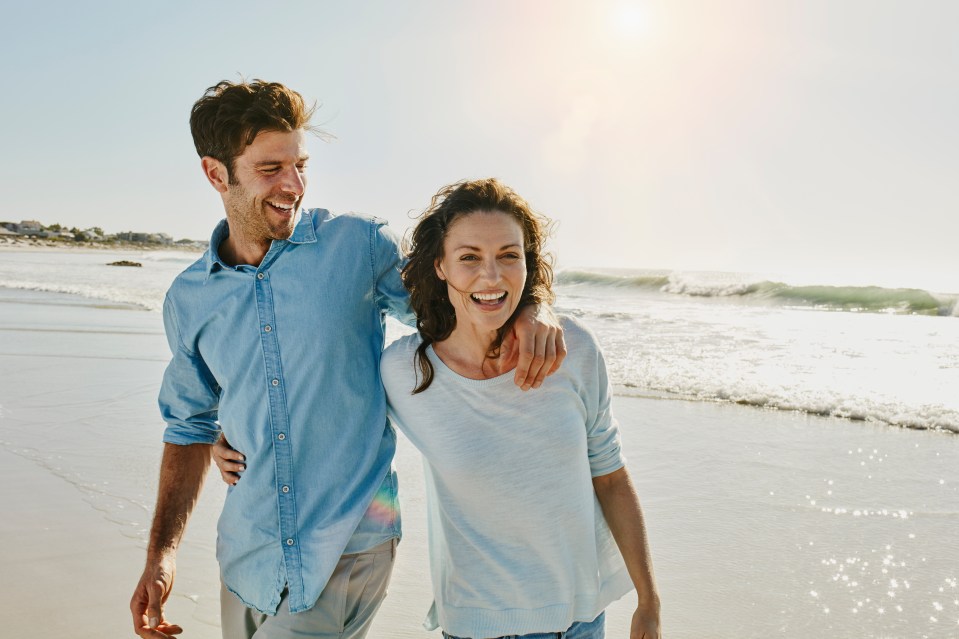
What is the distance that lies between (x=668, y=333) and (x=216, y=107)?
12.6 meters

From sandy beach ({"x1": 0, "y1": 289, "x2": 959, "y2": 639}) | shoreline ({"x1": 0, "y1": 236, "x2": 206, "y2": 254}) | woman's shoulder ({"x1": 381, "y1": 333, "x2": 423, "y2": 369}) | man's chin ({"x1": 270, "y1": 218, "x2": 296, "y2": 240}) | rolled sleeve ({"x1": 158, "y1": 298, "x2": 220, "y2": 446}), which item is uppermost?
man's chin ({"x1": 270, "y1": 218, "x2": 296, "y2": 240})

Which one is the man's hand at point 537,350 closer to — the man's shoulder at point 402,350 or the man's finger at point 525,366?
the man's finger at point 525,366

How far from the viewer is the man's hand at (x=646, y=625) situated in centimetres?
211

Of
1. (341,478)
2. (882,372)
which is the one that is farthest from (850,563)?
(882,372)

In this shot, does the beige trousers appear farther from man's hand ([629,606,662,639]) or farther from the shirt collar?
the shirt collar

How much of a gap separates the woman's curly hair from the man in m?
0.15

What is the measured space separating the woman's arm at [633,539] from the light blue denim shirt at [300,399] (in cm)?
65

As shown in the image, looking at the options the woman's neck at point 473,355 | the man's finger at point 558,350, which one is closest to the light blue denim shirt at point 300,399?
the woman's neck at point 473,355

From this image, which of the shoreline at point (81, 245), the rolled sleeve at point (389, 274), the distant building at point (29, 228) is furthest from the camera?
the distant building at point (29, 228)

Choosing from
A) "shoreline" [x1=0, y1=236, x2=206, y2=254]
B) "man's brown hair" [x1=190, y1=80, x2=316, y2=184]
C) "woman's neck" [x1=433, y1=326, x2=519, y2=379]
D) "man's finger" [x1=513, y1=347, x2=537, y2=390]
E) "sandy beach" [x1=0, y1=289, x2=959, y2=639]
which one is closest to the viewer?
"man's finger" [x1=513, y1=347, x2=537, y2=390]

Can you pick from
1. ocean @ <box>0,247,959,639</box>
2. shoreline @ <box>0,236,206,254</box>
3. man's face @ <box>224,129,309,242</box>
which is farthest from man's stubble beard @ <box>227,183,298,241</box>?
shoreline @ <box>0,236,206,254</box>

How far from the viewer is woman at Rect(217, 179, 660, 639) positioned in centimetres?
210

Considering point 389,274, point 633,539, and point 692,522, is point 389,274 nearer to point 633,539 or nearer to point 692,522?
point 633,539

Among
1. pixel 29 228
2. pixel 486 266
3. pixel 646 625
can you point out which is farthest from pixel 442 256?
pixel 29 228
